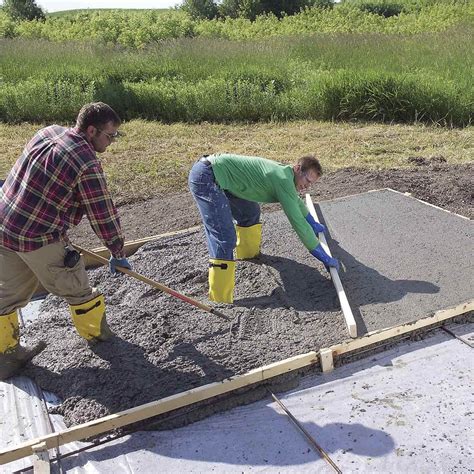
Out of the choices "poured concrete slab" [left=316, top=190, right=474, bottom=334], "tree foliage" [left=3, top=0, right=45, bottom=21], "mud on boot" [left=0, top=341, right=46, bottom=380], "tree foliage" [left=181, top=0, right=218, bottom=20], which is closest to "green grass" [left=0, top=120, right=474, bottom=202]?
"poured concrete slab" [left=316, top=190, right=474, bottom=334]

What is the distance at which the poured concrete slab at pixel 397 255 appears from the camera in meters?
3.34

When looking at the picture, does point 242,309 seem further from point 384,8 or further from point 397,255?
point 384,8

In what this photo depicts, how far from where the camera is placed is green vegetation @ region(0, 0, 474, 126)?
28.9ft

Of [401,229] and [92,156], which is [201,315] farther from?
[401,229]

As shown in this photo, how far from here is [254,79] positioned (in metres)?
10.1

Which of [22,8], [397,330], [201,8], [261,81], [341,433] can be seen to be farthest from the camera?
[201,8]

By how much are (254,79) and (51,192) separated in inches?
322

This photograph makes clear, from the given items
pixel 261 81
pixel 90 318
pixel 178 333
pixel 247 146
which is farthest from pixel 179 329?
pixel 261 81

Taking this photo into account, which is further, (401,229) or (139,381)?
(401,229)

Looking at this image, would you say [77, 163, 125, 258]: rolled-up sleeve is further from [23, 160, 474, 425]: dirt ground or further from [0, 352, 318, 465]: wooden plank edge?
[0, 352, 318, 465]: wooden plank edge

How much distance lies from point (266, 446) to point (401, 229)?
2.58 metres

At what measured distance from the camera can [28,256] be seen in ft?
8.73

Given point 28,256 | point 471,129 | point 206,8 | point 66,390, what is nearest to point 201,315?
point 66,390

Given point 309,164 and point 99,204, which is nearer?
point 99,204
